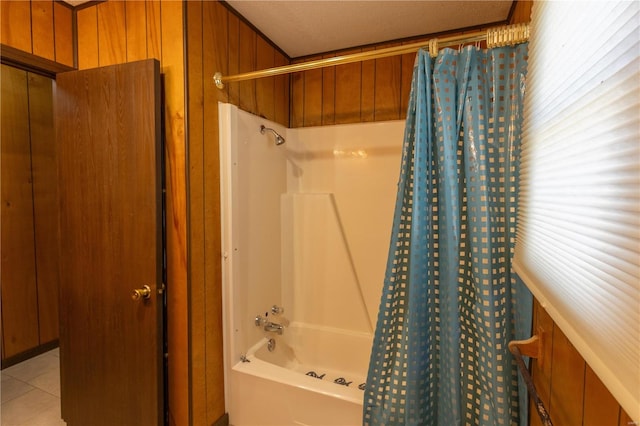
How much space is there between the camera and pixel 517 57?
3.84 feet

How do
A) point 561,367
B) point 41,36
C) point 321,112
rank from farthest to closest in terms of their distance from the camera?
point 321,112
point 41,36
point 561,367

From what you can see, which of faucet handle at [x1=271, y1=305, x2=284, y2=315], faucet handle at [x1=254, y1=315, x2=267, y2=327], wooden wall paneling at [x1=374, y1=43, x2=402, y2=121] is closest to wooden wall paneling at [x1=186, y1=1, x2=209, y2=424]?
faucet handle at [x1=254, y1=315, x2=267, y2=327]

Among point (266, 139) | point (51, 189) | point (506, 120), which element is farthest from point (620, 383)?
point (51, 189)

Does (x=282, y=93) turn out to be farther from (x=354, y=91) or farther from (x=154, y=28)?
(x=154, y=28)

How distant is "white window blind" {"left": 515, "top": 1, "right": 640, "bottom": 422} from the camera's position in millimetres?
463

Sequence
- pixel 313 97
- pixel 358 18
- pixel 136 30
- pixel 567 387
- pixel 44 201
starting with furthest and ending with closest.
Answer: pixel 44 201, pixel 313 97, pixel 358 18, pixel 136 30, pixel 567 387

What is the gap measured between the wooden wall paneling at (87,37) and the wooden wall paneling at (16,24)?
0.22 meters

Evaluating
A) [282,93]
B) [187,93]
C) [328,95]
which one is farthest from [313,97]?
[187,93]

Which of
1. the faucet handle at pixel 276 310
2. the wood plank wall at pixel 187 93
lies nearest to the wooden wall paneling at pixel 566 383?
the wood plank wall at pixel 187 93

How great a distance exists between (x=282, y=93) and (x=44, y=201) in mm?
2366

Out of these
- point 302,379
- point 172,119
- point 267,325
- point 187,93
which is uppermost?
point 187,93

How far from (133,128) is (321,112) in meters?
1.32

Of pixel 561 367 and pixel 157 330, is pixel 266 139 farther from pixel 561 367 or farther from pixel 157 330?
pixel 561 367

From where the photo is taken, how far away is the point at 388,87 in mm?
2104
